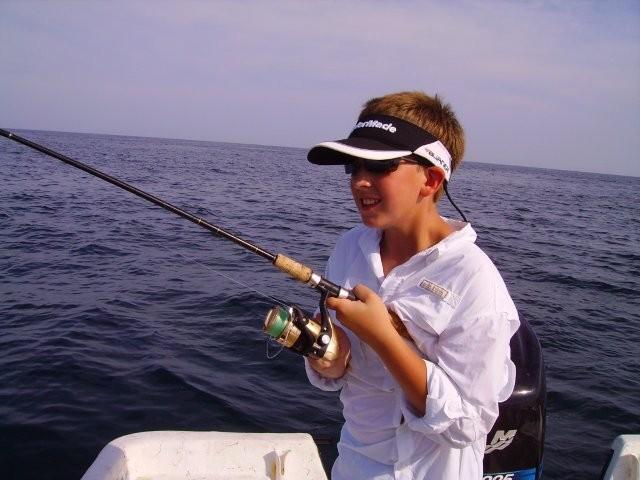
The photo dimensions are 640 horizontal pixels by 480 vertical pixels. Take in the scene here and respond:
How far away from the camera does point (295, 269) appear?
2.37m

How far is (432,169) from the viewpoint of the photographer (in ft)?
6.47


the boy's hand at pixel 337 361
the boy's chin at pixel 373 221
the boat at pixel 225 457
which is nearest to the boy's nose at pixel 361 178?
the boy's chin at pixel 373 221

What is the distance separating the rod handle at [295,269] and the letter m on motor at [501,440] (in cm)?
146

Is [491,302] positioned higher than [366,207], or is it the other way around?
[366,207]

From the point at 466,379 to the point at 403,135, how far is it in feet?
2.91

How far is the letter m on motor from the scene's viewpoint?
283 centimetres

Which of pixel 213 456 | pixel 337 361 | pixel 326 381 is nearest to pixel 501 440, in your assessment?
pixel 326 381

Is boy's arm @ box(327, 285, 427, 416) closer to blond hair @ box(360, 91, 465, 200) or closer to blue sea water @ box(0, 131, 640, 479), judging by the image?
blond hair @ box(360, 91, 465, 200)

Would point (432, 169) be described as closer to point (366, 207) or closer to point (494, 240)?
point (366, 207)

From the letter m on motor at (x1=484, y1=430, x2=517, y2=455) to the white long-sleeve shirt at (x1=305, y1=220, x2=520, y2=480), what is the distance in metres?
0.91

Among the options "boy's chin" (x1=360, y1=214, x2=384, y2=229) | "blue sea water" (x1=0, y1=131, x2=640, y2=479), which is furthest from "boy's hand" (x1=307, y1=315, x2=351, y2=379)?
"blue sea water" (x1=0, y1=131, x2=640, y2=479)

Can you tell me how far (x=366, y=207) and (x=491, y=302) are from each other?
1.92 ft

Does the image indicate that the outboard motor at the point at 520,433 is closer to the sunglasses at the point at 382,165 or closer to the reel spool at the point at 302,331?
the reel spool at the point at 302,331

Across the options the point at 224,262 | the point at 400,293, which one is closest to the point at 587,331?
the point at 224,262
